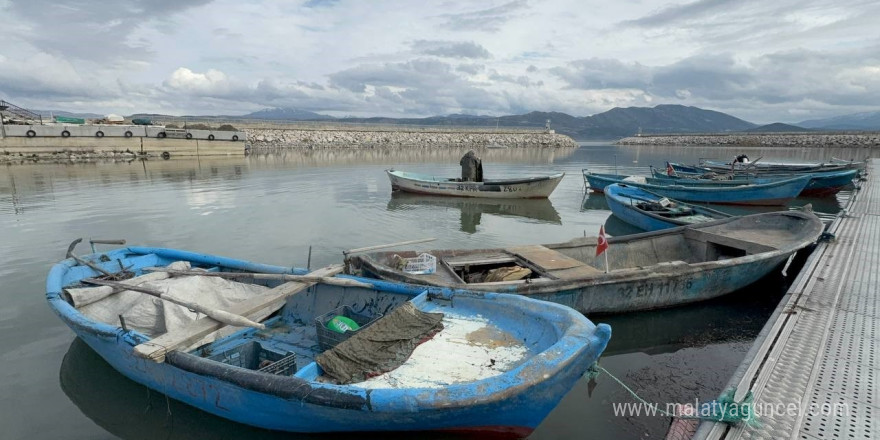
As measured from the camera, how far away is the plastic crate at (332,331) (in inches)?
213

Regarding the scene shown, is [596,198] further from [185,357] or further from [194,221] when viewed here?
[185,357]

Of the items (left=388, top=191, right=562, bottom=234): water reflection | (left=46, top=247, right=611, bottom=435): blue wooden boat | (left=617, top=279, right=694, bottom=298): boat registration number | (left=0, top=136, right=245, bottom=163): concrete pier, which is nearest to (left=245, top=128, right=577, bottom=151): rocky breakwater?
(left=0, top=136, right=245, bottom=163): concrete pier

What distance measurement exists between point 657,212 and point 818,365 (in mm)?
10451

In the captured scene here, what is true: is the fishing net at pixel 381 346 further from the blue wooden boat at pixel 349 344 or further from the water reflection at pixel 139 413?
the water reflection at pixel 139 413

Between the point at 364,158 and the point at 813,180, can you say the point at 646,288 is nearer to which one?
the point at 813,180

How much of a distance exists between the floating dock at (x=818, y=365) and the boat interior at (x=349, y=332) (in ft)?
6.41

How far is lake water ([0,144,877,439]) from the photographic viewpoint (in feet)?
17.9

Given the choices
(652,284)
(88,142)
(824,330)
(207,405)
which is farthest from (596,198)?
(88,142)

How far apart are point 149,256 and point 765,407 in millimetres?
9891

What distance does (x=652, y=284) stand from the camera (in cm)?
780

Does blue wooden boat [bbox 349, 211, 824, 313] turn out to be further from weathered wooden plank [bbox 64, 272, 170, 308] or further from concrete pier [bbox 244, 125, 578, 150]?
concrete pier [bbox 244, 125, 578, 150]

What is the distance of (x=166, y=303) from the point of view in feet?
20.4

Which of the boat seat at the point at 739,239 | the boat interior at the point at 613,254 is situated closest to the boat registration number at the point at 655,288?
the boat interior at the point at 613,254

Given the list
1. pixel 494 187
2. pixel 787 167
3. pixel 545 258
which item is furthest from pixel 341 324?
pixel 787 167
